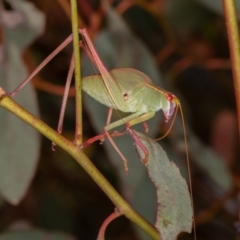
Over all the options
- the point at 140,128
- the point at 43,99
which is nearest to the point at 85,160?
the point at 140,128

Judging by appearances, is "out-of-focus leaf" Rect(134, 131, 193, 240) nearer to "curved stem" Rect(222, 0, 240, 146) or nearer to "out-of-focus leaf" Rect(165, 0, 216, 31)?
"curved stem" Rect(222, 0, 240, 146)

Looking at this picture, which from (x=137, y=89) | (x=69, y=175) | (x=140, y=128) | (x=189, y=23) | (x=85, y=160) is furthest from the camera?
(x=69, y=175)

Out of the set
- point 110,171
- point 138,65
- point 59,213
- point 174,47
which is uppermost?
point 174,47

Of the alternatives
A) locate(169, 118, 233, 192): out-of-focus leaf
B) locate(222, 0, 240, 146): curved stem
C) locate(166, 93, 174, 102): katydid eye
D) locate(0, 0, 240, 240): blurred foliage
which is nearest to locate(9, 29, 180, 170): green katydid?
locate(166, 93, 174, 102): katydid eye

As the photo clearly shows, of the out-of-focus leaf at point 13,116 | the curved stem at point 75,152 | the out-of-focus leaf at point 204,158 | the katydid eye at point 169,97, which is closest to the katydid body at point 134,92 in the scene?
the katydid eye at point 169,97

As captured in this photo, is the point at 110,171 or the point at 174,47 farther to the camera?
the point at 110,171

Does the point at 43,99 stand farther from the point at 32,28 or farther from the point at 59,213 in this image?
the point at 32,28

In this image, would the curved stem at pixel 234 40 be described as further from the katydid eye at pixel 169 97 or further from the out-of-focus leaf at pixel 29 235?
the out-of-focus leaf at pixel 29 235
